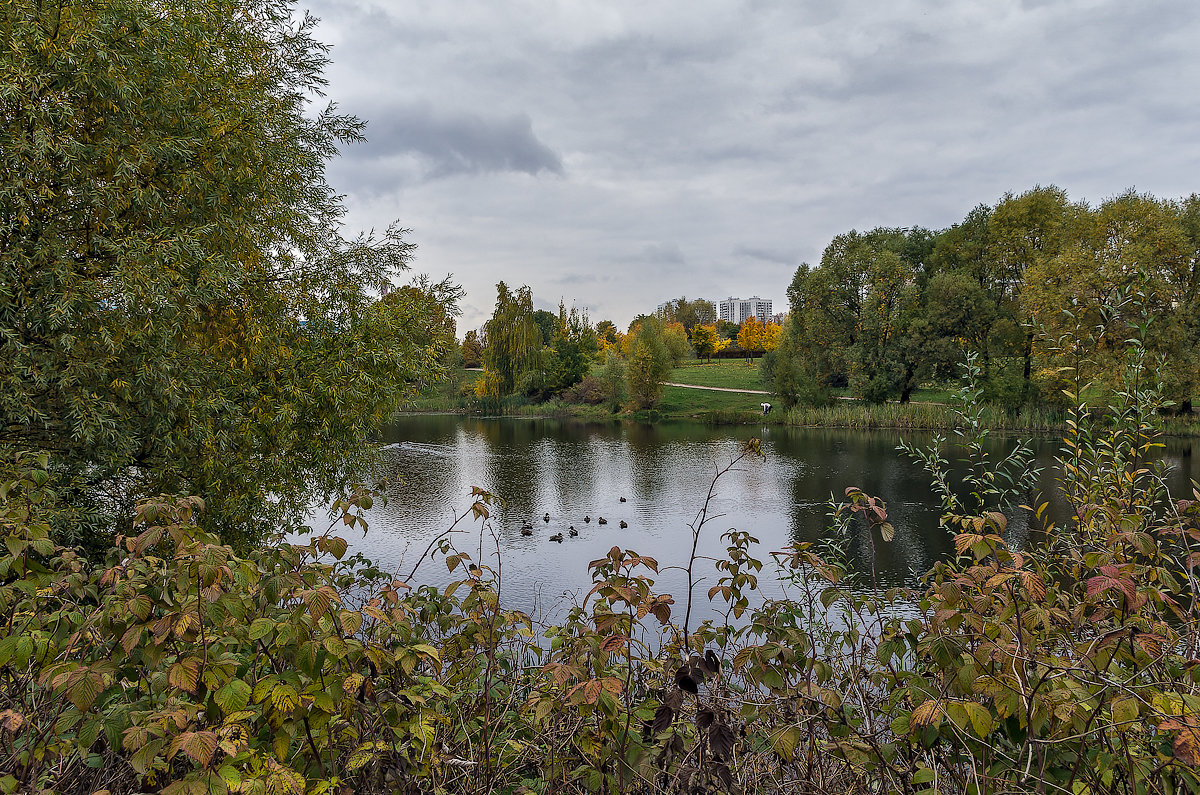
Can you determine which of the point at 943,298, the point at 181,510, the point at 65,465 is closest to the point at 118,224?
the point at 65,465

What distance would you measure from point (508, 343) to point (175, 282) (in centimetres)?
4076

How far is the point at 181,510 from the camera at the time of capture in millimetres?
2102

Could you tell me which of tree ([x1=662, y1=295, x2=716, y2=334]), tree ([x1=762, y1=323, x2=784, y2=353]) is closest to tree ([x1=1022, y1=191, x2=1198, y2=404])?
tree ([x1=762, y1=323, x2=784, y2=353])

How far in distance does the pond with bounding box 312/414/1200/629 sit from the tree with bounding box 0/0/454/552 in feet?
7.58

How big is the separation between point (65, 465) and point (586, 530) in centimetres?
961

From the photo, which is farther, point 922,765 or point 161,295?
point 161,295

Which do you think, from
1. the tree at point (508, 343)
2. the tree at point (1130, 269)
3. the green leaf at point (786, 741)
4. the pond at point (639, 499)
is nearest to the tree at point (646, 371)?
the tree at point (508, 343)

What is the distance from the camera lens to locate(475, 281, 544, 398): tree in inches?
1841

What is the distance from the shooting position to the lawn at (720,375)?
5538 cm

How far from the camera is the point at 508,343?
1864 inches

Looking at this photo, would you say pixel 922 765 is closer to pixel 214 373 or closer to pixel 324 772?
pixel 324 772

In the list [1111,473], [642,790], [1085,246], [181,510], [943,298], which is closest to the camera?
[181,510]

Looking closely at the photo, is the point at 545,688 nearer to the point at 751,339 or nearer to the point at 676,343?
the point at 676,343

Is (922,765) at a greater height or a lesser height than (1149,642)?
lesser
